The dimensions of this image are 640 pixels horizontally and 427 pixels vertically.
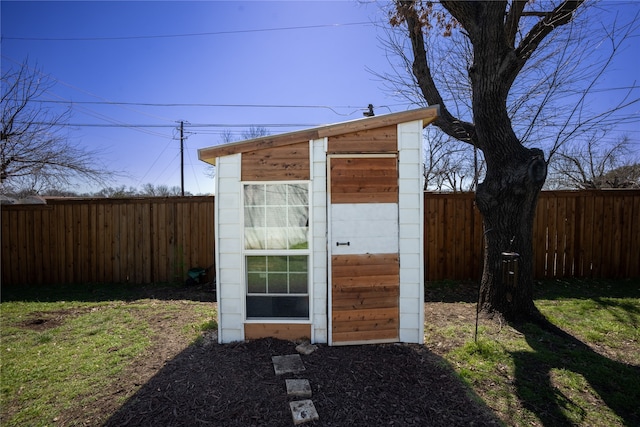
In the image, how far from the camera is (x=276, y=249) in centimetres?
377

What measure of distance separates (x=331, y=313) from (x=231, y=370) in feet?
3.98

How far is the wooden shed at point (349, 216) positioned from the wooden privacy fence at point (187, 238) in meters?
3.00

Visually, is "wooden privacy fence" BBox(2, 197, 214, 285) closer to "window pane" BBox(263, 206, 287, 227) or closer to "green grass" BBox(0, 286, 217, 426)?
"green grass" BBox(0, 286, 217, 426)

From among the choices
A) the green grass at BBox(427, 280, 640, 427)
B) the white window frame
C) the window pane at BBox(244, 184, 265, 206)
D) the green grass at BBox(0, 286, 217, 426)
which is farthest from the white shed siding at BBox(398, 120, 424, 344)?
the green grass at BBox(0, 286, 217, 426)

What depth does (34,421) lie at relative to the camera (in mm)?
2389

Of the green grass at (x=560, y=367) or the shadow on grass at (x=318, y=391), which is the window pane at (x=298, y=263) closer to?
the shadow on grass at (x=318, y=391)

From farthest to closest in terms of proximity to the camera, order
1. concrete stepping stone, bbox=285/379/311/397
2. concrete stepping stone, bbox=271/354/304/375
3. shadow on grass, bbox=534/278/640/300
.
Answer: shadow on grass, bbox=534/278/640/300, concrete stepping stone, bbox=271/354/304/375, concrete stepping stone, bbox=285/379/311/397

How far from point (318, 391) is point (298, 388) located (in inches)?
7.1

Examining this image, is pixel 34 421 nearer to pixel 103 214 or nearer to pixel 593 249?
pixel 103 214

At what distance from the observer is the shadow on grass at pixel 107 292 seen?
5.70m

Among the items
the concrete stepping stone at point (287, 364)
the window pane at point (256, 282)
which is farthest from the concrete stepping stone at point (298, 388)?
the window pane at point (256, 282)

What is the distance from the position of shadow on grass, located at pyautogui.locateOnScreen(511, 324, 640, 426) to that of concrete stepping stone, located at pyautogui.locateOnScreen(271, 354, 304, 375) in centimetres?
199

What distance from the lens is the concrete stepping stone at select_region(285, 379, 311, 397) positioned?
8.74 feet

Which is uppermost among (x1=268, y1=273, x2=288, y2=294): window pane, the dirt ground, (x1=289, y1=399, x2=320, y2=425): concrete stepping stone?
(x1=268, y1=273, x2=288, y2=294): window pane
